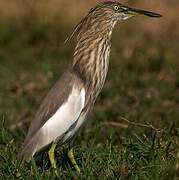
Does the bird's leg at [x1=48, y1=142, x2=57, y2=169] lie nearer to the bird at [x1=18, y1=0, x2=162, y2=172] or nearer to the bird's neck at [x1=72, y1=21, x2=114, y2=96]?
the bird at [x1=18, y1=0, x2=162, y2=172]

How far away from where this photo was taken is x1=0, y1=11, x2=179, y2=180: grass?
5.04 metres

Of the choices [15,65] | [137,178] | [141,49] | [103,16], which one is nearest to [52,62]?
[15,65]

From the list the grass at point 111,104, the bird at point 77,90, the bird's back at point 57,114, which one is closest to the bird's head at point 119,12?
the bird at point 77,90

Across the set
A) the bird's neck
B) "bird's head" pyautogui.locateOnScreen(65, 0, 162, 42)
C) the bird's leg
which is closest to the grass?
the bird's leg

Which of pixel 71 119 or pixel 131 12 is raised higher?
pixel 131 12

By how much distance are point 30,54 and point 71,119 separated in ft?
19.5

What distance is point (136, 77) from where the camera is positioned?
9.59 metres

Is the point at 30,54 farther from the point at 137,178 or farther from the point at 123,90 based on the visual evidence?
the point at 137,178

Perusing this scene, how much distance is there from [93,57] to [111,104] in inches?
117

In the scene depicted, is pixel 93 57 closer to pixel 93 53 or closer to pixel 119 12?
pixel 93 53

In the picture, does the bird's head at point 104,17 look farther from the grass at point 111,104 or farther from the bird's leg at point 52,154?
the bird's leg at point 52,154

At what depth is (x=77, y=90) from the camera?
526 centimetres

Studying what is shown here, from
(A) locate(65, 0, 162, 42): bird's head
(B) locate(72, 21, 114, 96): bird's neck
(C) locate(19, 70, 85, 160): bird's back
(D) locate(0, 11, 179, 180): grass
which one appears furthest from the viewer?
(A) locate(65, 0, 162, 42): bird's head

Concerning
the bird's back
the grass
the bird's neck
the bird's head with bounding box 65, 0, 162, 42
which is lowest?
the grass
